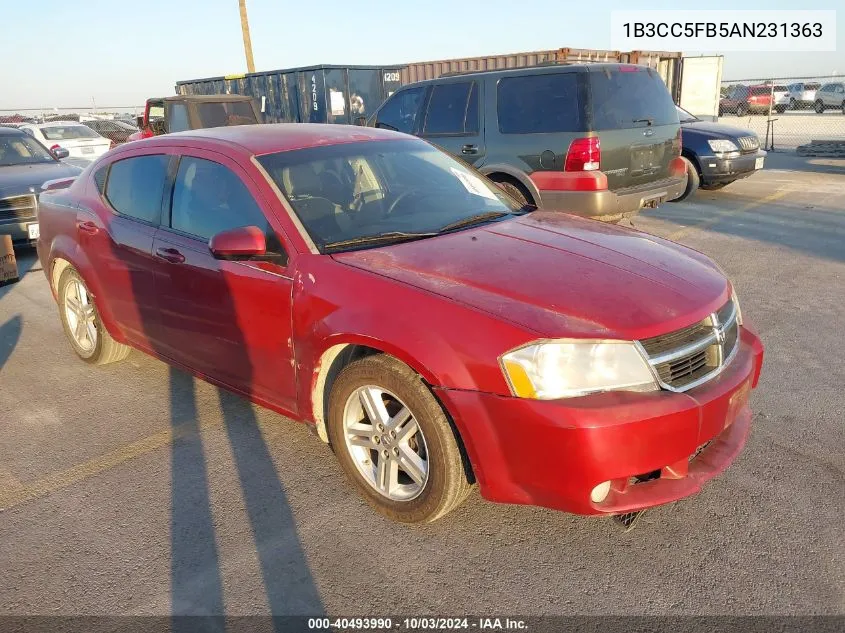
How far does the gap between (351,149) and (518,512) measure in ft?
7.03

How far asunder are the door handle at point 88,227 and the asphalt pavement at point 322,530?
1050 mm

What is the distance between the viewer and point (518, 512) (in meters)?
3.05

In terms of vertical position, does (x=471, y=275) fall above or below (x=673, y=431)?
above

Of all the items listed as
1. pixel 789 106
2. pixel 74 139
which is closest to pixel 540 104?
pixel 74 139

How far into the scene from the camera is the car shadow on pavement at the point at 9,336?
17.5 ft

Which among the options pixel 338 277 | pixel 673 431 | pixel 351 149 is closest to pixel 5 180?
pixel 351 149

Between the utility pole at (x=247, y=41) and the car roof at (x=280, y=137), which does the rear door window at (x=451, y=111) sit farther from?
the utility pole at (x=247, y=41)

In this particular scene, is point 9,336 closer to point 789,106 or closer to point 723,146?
point 723,146

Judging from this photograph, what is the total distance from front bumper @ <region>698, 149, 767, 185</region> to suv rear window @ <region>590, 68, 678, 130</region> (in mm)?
3358

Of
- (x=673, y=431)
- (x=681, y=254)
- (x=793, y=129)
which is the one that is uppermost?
(x=681, y=254)

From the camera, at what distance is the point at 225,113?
13.3m

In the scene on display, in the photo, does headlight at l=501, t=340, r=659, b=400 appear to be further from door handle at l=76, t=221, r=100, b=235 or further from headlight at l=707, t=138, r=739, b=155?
headlight at l=707, t=138, r=739, b=155

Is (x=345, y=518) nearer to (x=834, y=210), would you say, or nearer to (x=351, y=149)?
→ (x=351, y=149)

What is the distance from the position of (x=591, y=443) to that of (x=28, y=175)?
29.8ft
